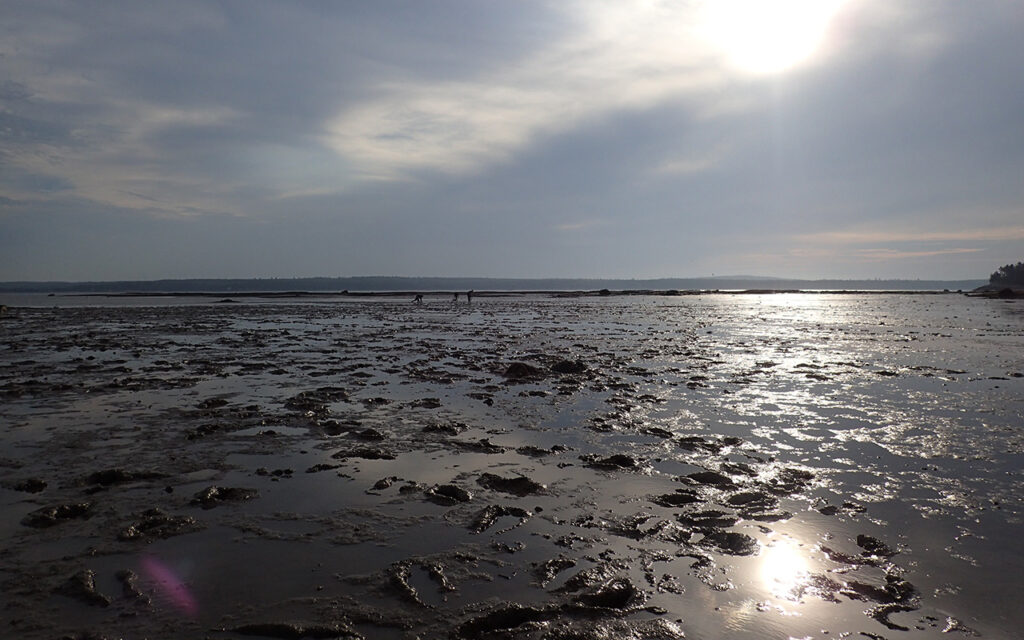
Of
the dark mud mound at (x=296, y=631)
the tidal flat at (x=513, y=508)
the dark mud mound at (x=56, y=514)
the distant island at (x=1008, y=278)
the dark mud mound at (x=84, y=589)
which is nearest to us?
the dark mud mound at (x=296, y=631)

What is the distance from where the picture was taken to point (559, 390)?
1436 centimetres

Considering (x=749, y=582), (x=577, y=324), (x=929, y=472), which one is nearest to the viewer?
(x=749, y=582)

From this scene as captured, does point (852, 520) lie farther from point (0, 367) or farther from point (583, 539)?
point (0, 367)

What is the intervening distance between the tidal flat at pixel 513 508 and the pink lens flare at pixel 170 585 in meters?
0.03

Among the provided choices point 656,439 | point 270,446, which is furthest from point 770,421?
point 270,446

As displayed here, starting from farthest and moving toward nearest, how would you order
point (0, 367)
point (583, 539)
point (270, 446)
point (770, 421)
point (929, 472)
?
point (0, 367)
point (770, 421)
point (270, 446)
point (929, 472)
point (583, 539)

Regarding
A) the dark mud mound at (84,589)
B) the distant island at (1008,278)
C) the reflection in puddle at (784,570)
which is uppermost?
the distant island at (1008,278)

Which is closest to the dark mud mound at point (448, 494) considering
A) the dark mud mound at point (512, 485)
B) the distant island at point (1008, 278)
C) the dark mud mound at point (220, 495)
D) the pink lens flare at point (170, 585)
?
the dark mud mound at point (512, 485)

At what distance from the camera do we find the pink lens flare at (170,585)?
182 inches

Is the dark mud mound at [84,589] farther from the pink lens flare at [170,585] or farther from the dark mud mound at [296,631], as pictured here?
the dark mud mound at [296,631]

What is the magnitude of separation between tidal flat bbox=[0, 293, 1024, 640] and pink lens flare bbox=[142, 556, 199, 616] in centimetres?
3

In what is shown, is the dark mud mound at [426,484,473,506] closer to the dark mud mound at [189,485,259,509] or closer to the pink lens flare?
the dark mud mound at [189,485,259,509]

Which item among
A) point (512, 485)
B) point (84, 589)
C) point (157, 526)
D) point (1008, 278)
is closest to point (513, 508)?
point (512, 485)

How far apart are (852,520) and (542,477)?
3.69 m
